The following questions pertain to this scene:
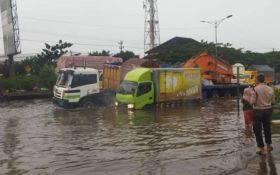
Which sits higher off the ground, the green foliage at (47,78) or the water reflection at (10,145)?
the green foliage at (47,78)

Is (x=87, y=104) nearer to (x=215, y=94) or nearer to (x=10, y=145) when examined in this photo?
(x=215, y=94)

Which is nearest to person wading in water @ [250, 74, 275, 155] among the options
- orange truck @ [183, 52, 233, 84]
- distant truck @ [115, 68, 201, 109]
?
distant truck @ [115, 68, 201, 109]

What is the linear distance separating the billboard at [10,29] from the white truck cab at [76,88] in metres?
21.5

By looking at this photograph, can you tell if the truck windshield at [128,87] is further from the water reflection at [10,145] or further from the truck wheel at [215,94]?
the truck wheel at [215,94]

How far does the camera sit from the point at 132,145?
14.3 m

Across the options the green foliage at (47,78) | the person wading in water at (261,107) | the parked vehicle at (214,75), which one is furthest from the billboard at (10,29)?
the person wading in water at (261,107)

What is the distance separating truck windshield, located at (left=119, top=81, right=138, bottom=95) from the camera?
27266 millimetres

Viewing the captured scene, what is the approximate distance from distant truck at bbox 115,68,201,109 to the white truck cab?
68.6 inches

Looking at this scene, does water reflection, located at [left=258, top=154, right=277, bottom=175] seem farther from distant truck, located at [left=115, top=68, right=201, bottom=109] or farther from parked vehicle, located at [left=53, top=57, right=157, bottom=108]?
parked vehicle, located at [left=53, top=57, right=157, bottom=108]

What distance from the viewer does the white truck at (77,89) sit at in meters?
28.0

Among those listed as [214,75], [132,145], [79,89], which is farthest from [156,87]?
[132,145]

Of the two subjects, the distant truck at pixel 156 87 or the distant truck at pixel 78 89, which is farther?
the distant truck at pixel 78 89

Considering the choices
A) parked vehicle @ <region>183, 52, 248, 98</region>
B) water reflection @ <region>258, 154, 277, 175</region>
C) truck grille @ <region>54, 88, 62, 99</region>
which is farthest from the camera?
parked vehicle @ <region>183, 52, 248, 98</region>

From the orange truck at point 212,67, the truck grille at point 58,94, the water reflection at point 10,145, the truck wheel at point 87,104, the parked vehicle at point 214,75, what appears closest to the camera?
the water reflection at point 10,145
